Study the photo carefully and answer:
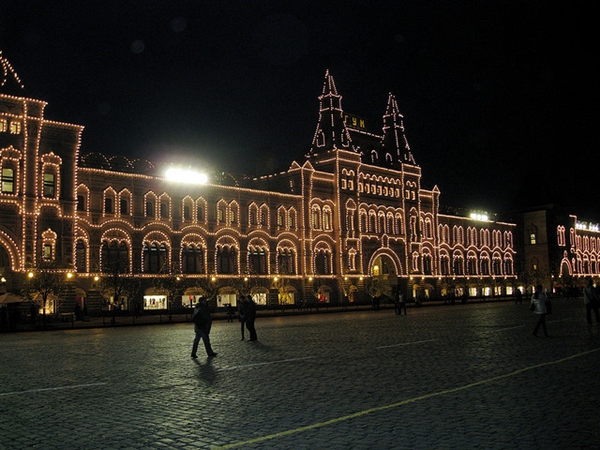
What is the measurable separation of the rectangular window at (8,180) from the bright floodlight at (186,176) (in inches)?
583

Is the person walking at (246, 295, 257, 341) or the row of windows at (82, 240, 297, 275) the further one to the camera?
the row of windows at (82, 240, 297, 275)

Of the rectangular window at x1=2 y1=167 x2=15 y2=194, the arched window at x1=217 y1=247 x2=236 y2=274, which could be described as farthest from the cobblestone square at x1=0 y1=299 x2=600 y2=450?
the arched window at x1=217 y1=247 x2=236 y2=274

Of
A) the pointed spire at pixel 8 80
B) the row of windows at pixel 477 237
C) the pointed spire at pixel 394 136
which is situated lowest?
the row of windows at pixel 477 237

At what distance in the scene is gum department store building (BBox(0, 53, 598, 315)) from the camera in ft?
162

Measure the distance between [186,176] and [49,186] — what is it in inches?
560

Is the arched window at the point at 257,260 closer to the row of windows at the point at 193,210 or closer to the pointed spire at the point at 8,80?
the row of windows at the point at 193,210

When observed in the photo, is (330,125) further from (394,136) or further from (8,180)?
(8,180)

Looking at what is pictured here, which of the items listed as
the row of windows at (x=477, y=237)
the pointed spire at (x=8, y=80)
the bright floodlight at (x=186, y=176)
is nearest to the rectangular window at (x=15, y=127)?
the pointed spire at (x=8, y=80)

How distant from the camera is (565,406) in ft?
34.9

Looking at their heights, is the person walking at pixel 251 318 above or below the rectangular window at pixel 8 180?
below

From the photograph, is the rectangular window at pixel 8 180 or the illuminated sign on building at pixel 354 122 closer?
the rectangular window at pixel 8 180

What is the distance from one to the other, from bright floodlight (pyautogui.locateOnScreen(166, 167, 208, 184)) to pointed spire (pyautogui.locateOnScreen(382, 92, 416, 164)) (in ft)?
110

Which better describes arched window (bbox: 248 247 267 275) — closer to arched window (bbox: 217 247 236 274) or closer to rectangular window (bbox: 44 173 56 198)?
arched window (bbox: 217 247 236 274)

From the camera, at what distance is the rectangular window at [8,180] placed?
48228 millimetres
